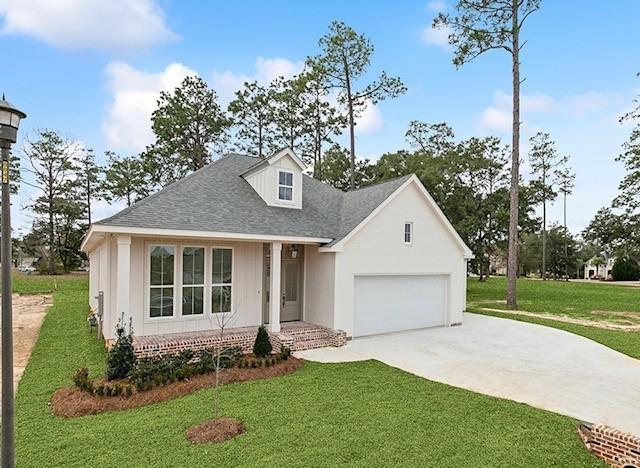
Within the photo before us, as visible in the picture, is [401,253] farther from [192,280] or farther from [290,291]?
[192,280]

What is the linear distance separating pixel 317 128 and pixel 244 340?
21.6m

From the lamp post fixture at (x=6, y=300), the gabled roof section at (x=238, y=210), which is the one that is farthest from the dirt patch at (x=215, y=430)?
the gabled roof section at (x=238, y=210)

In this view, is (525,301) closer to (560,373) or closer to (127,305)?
(560,373)

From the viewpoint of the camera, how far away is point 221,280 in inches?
453

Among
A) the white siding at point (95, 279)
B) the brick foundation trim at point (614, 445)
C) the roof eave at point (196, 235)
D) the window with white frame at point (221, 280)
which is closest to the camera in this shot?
the brick foundation trim at point (614, 445)

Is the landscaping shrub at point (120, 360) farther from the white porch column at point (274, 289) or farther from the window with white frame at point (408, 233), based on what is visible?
the window with white frame at point (408, 233)

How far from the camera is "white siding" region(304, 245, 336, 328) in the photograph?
12164 mm

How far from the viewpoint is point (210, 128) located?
2955 cm

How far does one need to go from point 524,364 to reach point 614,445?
16.5ft

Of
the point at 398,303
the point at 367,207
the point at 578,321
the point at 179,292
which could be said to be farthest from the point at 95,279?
the point at 578,321

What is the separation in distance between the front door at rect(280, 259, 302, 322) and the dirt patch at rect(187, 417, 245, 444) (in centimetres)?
727

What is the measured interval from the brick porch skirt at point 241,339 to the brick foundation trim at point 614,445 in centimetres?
690

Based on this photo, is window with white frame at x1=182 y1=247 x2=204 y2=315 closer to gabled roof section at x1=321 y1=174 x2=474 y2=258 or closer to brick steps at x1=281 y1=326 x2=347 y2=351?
brick steps at x1=281 y1=326 x2=347 y2=351

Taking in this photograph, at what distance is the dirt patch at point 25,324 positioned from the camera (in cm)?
959
